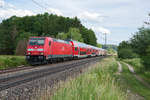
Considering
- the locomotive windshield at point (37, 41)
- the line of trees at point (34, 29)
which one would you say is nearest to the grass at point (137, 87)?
the locomotive windshield at point (37, 41)

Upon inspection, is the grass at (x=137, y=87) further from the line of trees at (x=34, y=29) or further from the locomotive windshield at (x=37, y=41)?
the line of trees at (x=34, y=29)

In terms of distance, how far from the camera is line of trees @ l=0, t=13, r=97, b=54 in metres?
71.4

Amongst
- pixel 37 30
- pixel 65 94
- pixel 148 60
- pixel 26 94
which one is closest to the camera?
pixel 65 94

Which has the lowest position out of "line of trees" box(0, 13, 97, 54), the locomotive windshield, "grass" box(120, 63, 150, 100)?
"grass" box(120, 63, 150, 100)

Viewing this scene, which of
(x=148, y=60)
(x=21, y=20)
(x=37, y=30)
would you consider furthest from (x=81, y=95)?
(x=21, y=20)

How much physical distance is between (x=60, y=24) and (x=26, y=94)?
90737mm

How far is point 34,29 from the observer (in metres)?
87.9

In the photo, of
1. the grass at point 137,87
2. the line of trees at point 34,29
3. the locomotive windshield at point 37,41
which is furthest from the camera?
the line of trees at point 34,29

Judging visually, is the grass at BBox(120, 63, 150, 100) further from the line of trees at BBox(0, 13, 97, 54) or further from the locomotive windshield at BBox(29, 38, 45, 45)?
the line of trees at BBox(0, 13, 97, 54)

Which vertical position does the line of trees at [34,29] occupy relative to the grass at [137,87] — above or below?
above

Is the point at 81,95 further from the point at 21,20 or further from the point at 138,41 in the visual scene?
the point at 21,20

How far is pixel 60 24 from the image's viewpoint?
97.5 meters

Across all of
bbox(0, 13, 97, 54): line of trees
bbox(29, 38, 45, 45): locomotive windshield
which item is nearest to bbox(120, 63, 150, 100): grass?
bbox(29, 38, 45, 45): locomotive windshield

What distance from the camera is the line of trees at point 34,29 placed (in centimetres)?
7138
